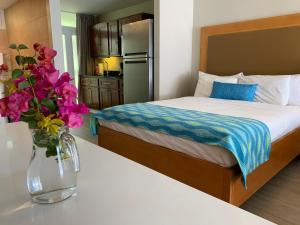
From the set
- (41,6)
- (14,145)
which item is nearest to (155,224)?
(14,145)

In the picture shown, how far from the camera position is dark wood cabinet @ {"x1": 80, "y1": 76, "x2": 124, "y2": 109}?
534cm

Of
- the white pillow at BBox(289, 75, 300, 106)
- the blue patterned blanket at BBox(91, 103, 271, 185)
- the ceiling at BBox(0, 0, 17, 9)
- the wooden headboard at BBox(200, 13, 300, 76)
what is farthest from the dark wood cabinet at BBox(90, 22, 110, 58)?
the white pillow at BBox(289, 75, 300, 106)

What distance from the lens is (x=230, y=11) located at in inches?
148

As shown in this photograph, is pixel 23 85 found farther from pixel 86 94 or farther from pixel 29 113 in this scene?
pixel 86 94

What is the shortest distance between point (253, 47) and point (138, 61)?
189cm

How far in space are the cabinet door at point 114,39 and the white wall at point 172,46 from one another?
1.89 metres

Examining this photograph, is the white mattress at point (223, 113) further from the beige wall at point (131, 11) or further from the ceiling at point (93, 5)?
the ceiling at point (93, 5)

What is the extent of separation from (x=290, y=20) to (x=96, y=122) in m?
2.81

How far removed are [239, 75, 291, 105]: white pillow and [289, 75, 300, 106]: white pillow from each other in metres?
0.04

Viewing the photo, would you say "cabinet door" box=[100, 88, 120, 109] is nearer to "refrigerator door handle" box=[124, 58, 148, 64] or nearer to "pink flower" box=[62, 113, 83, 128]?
"refrigerator door handle" box=[124, 58, 148, 64]

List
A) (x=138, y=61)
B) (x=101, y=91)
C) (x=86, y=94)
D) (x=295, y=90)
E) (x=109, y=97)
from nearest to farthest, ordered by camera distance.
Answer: (x=295, y=90) → (x=138, y=61) → (x=109, y=97) → (x=101, y=91) → (x=86, y=94)

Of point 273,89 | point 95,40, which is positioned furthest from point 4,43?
point 273,89

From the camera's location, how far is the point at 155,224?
61 cm

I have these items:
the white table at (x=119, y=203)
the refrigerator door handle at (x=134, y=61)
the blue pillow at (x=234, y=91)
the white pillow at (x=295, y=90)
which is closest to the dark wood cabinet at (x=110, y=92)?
the refrigerator door handle at (x=134, y=61)
